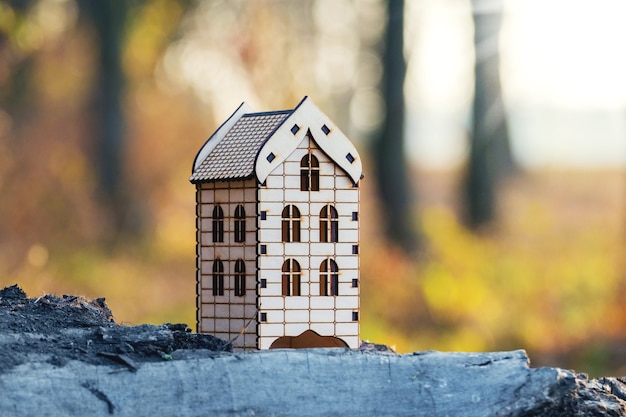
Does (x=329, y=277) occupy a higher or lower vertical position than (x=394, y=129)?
lower

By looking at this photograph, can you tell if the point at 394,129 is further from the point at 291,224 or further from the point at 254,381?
the point at 254,381

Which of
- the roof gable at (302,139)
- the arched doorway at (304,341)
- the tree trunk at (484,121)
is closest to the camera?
the roof gable at (302,139)

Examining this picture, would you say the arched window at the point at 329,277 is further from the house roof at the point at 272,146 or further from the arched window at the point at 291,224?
the house roof at the point at 272,146

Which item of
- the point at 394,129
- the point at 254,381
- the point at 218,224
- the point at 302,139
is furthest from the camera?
the point at 394,129

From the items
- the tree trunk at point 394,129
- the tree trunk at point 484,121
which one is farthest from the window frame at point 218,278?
the tree trunk at point 484,121

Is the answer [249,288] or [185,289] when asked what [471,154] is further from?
[249,288]

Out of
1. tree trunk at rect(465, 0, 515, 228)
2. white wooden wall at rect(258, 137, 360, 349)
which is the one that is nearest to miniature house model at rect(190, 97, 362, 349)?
white wooden wall at rect(258, 137, 360, 349)

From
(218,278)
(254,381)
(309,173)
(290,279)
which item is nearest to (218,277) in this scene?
(218,278)
